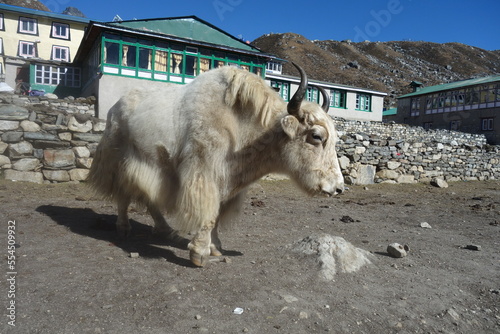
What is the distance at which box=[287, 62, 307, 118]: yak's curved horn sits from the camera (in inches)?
133

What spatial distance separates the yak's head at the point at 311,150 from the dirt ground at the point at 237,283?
0.80 meters

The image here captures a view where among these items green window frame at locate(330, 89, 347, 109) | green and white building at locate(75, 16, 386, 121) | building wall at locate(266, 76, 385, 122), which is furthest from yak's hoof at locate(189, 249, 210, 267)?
green window frame at locate(330, 89, 347, 109)

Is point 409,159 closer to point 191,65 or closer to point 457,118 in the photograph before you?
point 191,65

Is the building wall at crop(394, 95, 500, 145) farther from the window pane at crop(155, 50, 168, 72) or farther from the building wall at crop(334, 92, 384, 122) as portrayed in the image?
the window pane at crop(155, 50, 168, 72)

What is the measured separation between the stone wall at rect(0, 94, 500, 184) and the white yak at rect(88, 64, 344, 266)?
5.85 metres

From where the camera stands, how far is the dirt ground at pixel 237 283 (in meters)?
2.38

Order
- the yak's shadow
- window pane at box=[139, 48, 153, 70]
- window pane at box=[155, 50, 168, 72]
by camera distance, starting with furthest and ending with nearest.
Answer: window pane at box=[155, 50, 168, 72], window pane at box=[139, 48, 153, 70], the yak's shadow

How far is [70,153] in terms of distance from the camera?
897 cm

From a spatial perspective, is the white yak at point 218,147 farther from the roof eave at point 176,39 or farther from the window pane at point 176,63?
the window pane at point 176,63

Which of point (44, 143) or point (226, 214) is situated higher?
point (44, 143)

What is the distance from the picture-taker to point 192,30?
73.5 feet

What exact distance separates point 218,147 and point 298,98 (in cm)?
88

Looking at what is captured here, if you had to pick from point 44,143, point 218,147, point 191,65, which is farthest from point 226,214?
point 191,65

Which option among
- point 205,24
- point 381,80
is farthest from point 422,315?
point 381,80
